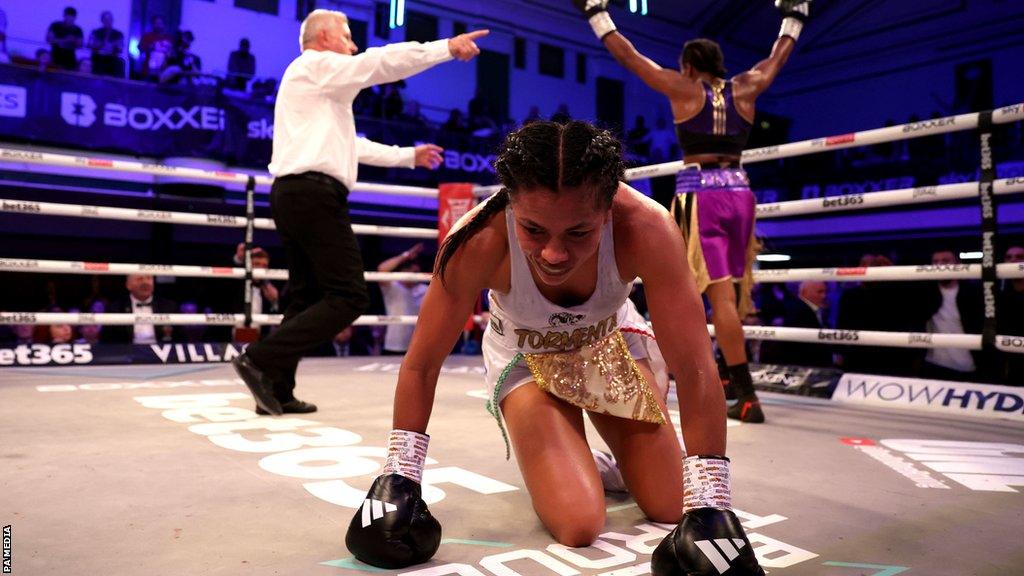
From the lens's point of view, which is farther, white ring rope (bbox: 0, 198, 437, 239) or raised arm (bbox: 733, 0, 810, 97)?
white ring rope (bbox: 0, 198, 437, 239)

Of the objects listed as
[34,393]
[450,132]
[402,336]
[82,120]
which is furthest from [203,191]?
[34,393]

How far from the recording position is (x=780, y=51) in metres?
2.96

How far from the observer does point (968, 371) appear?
4246 millimetres

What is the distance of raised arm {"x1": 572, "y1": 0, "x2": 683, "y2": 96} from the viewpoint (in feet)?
9.18

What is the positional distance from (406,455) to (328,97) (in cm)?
179

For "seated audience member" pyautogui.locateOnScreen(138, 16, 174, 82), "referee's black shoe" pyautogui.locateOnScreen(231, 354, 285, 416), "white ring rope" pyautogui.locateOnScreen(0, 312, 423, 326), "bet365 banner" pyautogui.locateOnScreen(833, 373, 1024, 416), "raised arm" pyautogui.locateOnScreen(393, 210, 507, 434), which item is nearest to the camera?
"raised arm" pyautogui.locateOnScreen(393, 210, 507, 434)

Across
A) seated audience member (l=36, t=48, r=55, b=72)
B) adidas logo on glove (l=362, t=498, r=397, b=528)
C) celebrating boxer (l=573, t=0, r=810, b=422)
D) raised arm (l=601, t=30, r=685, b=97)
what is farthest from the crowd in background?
seated audience member (l=36, t=48, r=55, b=72)

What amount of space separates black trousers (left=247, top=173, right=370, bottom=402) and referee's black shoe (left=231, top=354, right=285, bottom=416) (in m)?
0.06

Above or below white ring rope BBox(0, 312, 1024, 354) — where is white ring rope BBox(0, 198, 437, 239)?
above

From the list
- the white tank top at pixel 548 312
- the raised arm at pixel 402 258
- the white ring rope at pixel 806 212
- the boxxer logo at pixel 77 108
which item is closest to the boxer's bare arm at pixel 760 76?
the white ring rope at pixel 806 212

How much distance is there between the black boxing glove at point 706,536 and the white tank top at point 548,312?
Answer: 1.32 ft

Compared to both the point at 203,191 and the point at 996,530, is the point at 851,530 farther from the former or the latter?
the point at 203,191

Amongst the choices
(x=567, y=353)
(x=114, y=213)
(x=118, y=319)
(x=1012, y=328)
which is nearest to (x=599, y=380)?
(x=567, y=353)

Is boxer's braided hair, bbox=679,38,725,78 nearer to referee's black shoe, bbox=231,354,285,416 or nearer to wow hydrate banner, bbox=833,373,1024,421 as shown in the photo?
wow hydrate banner, bbox=833,373,1024,421
